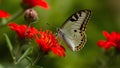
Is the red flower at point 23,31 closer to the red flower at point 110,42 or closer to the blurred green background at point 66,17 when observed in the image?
the red flower at point 110,42

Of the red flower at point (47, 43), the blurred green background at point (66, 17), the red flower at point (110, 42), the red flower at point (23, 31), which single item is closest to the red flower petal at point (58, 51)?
the red flower at point (47, 43)

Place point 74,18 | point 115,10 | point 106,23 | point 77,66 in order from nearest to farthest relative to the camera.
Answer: point 74,18
point 77,66
point 106,23
point 115,10

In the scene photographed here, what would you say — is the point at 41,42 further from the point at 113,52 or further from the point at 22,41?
the point at 113,52

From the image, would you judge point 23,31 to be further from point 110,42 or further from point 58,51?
point 110,42

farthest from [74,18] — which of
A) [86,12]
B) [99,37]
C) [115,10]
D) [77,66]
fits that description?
[115,10]

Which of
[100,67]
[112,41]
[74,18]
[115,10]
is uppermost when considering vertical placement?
[74,18]
